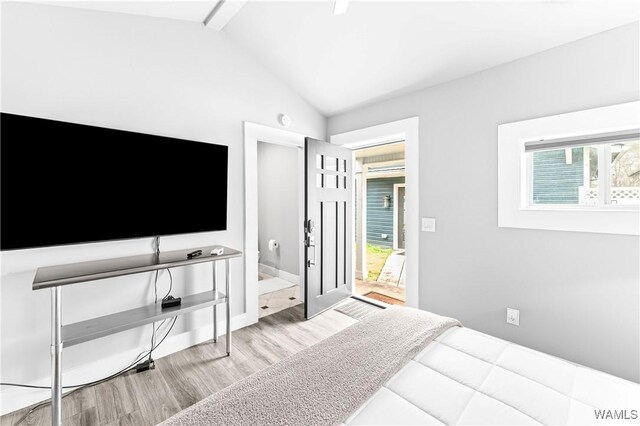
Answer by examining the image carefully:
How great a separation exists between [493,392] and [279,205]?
372cm

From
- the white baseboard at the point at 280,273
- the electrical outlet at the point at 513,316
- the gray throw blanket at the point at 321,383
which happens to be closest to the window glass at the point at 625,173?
the electrical outlet at the point at 513,316

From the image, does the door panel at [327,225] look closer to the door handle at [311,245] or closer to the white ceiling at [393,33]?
the door handle at [311,245]

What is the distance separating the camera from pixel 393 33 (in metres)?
2.19

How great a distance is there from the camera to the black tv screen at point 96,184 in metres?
1.55

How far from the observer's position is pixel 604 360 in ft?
6.08

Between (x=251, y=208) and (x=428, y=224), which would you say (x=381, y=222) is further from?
(x=251, y=208)

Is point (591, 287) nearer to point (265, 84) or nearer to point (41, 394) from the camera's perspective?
point (265, 84)

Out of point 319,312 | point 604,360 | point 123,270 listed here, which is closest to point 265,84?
point 123,270

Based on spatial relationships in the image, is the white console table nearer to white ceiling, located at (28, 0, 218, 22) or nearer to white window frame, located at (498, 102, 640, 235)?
white ceiling, located at (28, 0, 218, 22)

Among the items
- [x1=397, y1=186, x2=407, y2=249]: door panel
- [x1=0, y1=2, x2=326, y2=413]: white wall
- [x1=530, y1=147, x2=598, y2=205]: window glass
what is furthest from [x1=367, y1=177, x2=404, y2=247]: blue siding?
[x1=0, y1=2, x2=326, y2=413]: white wall

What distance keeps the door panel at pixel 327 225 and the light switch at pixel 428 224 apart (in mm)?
1070

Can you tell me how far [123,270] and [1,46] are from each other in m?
1.52

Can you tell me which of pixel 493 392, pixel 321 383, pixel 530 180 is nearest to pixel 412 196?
pixel 530 180

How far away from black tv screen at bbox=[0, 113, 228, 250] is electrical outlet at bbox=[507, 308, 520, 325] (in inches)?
102
